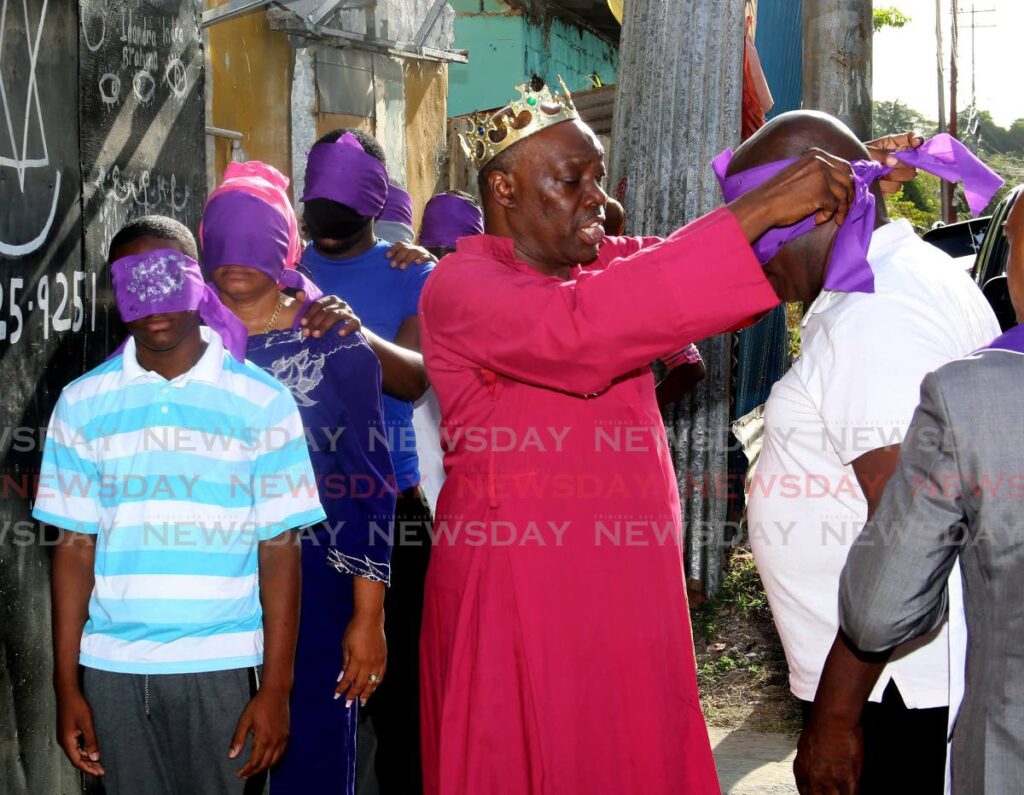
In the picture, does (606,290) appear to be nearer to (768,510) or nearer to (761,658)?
(768,510)

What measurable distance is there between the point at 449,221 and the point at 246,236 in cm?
244

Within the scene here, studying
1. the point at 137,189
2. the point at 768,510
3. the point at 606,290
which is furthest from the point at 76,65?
the point at 768,510

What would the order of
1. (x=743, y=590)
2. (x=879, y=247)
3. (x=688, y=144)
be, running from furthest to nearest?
(x=743, y=590) → (x=688, y=144) → (x=879, y=247)

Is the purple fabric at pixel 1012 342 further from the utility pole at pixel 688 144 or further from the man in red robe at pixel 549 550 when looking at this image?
the utility pole at pixel 688 144

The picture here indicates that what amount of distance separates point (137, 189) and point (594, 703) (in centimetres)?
259

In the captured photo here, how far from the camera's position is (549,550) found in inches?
97.7

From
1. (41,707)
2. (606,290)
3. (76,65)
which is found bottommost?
(41,707)

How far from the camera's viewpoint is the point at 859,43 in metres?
5.89

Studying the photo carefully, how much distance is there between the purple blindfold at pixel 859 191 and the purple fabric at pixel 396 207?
2.86m

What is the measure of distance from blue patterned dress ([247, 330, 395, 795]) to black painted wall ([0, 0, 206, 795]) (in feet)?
2.28

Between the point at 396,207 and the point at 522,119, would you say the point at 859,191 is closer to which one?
the point at 522,119

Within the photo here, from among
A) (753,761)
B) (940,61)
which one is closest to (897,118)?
(940,61)

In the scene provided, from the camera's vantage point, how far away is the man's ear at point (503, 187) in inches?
102

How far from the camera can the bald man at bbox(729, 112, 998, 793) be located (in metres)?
2.05
